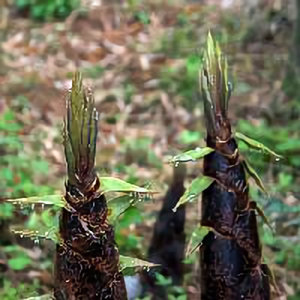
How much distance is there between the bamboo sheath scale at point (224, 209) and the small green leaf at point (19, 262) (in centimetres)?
131

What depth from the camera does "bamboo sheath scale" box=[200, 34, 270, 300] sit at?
673 millimetres

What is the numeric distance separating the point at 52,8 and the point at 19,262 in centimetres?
198

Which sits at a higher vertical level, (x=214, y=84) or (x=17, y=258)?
(x=214, y=84)

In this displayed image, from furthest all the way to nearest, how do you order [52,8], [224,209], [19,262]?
[52,8], [19,262], [224,209]

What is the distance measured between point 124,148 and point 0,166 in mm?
472

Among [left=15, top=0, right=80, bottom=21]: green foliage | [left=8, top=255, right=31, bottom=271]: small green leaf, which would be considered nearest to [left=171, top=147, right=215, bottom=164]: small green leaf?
[left=8, top=255, right=31, bottom=271]: small green leaf

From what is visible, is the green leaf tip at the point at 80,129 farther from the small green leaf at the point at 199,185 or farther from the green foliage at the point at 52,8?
the green foliage at the point at 52,8

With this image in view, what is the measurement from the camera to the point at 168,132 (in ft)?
8.63

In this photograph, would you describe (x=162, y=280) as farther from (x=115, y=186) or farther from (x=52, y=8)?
(x=52, y=8)

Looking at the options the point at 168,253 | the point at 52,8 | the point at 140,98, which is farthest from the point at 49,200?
the point at 52,8

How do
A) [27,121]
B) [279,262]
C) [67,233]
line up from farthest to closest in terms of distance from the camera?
[27,121] < [279,262] < [67,233]

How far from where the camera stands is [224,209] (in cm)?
69

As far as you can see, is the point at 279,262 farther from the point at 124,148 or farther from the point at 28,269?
the point at 124,148

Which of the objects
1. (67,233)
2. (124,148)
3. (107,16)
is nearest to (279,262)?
(124,148)
